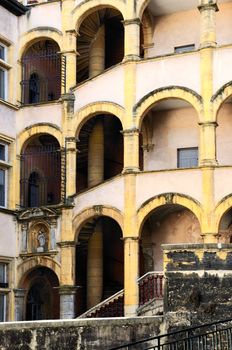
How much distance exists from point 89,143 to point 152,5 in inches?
226

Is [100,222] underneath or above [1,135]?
underneath

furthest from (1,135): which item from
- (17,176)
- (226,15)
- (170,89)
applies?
(226,15)

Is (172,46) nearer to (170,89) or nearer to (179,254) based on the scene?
(170,89)

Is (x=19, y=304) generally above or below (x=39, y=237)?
below

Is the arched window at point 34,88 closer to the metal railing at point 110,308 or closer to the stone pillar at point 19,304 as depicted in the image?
the stone pillar at point 19,304

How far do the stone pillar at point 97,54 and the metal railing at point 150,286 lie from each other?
8.67m

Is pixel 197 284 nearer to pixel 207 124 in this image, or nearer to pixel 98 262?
pixel 207 124

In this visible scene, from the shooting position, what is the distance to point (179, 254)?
16578 mm

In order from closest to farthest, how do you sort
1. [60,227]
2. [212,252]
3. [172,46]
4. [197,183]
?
[212,252] < [197,183] < [60,227] < [172,46]

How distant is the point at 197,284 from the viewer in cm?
1622

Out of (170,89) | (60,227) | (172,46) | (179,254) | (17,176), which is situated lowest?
(179,254)

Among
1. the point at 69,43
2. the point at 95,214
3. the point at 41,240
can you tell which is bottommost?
the point at 41,240

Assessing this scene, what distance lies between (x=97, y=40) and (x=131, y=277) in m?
10.0

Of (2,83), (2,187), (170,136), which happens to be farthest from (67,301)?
(2,83)
